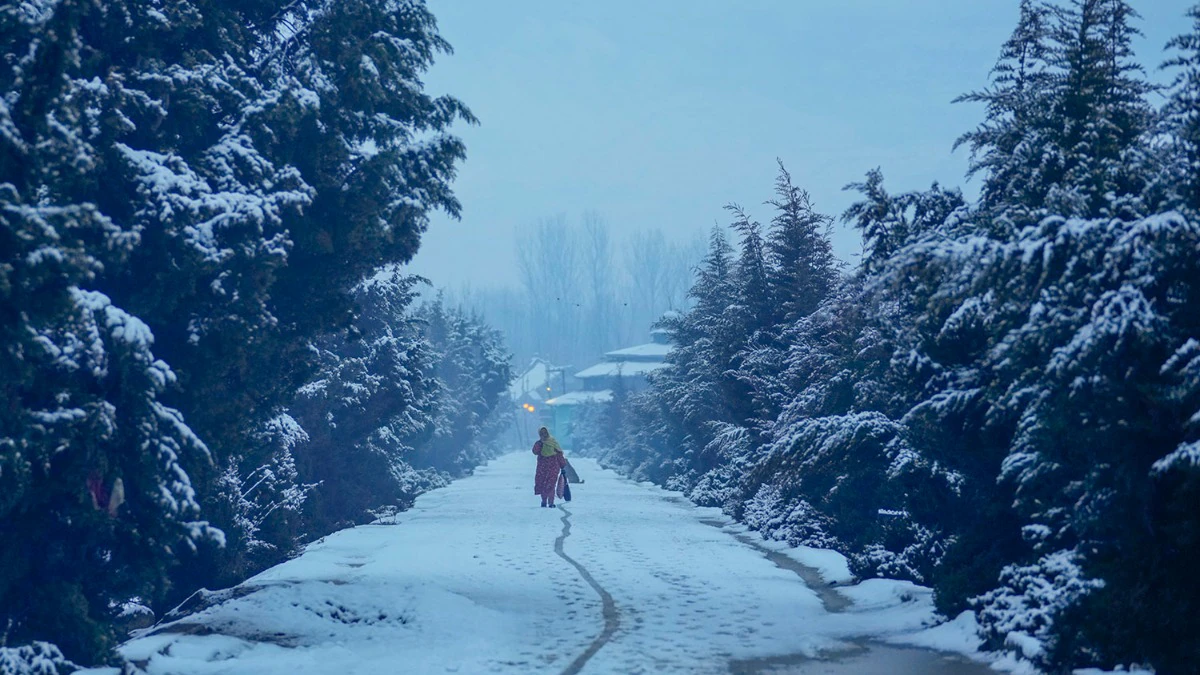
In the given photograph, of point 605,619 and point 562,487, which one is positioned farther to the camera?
point 562,487

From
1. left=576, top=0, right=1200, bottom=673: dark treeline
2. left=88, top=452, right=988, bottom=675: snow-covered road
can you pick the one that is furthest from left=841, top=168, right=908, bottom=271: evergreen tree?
left=88, top=452, right=988, bottom=675: snow-covered road

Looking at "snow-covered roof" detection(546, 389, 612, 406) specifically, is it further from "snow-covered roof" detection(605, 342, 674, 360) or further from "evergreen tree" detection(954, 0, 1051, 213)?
"evergreen tree" detection(954, 0, 1051, 213)

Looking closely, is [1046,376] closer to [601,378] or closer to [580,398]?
[580,398]

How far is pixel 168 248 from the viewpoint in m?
10.5

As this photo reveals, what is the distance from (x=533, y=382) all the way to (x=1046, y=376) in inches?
5147

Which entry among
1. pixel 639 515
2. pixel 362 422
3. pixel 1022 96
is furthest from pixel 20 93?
pixel 639 515

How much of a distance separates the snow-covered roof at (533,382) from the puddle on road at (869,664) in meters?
119

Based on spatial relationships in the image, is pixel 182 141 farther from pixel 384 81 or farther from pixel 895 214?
pixel 895 214

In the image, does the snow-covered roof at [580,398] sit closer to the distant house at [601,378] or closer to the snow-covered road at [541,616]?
the distant house at [601,378]

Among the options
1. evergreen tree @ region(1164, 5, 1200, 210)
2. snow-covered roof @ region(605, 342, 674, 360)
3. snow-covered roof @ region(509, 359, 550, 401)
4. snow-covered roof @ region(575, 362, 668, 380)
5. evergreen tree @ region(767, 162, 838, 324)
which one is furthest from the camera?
snow-covered roof @ region(509, 359, 550, 401)

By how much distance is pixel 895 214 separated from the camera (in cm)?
1220

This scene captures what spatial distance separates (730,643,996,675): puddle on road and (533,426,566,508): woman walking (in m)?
19.1

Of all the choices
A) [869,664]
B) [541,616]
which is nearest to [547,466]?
[541,616]

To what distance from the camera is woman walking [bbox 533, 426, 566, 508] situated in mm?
29219
